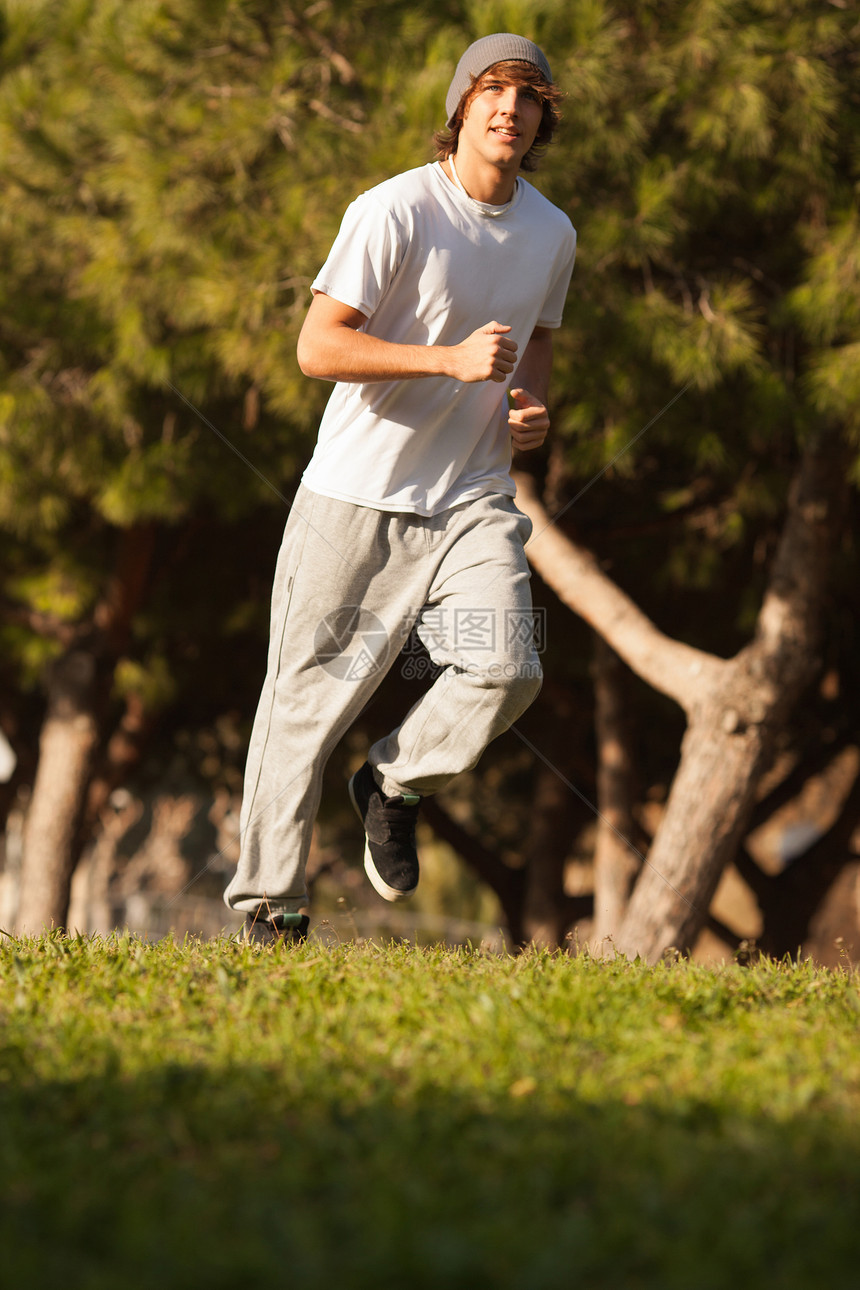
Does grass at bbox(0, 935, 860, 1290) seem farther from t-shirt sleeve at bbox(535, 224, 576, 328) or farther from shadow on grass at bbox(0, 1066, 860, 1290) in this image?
t-shirt sleeve at bbox(535, 224, 576, 328)

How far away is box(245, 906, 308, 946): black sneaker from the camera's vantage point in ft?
11.6

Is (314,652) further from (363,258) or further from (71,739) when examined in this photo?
(71,739)

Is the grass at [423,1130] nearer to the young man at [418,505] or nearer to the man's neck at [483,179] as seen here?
the young man at [418,505]

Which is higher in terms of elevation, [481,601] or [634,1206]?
[481,601]

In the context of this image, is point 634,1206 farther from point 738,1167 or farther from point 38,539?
point 38,539

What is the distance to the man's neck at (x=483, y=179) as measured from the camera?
337 centimetres

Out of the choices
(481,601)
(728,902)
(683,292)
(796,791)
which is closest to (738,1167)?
(481,601)

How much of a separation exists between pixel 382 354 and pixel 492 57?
36.0 inches

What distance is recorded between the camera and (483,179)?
11.1 ft

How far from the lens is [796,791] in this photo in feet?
32.9

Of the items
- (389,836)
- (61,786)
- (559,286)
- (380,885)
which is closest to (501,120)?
(559,286)

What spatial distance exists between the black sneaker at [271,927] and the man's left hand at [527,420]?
56.3 inches

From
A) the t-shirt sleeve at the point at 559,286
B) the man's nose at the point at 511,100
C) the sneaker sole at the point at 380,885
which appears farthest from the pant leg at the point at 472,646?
the man's nose at the point at 511,100

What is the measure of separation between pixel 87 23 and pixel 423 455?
5.13m
